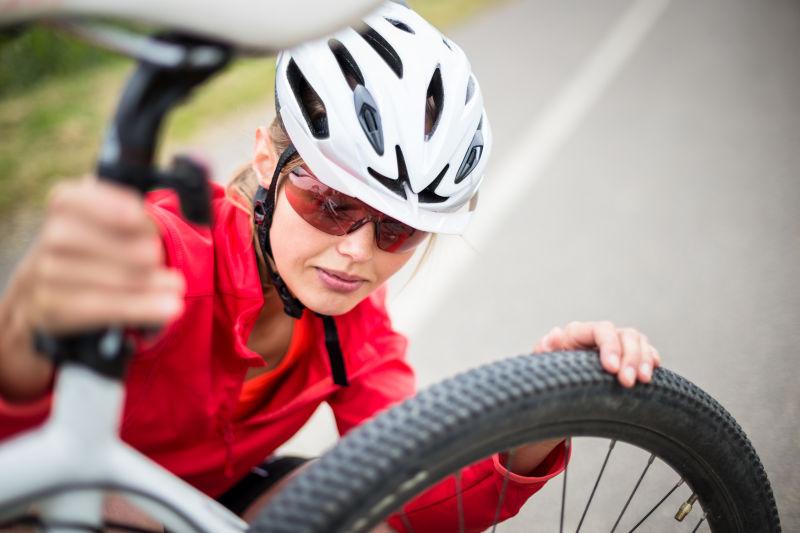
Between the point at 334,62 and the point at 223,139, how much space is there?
3576 millimetres

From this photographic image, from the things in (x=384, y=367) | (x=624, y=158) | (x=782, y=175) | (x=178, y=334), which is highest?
(x=782, y=175)

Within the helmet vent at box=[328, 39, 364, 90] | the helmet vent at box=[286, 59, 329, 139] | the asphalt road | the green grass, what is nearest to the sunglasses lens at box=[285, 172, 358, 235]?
the helmet vent at box=[286, 59, 329, 139]

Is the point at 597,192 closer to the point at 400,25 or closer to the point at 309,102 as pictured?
the point at 400,25

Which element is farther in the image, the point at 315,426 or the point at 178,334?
the point at 315,426

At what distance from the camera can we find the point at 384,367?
1918 mm

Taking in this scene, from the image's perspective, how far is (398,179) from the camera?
5.17ft

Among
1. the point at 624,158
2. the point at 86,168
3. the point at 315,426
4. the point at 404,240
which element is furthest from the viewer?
the point at 624,158

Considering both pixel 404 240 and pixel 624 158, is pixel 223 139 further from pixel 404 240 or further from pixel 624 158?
pixel 404 240

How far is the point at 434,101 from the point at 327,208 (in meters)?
0.40

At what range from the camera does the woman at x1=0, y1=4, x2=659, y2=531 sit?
1.48m

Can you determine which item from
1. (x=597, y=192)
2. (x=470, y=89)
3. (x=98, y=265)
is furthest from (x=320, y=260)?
(x=597, y=192)

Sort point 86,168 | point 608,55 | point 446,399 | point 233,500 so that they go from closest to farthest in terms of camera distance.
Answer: point 446,399
point 233,500
point 86,168
point 608,55

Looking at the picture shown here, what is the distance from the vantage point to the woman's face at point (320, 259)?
157 cm

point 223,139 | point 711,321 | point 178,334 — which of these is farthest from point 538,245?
point 178,334
